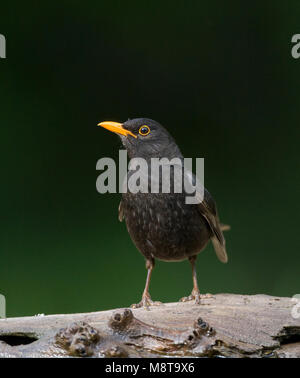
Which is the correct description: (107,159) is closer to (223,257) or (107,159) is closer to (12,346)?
(223,257)

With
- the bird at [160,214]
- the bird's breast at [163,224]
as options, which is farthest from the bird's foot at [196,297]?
the bird's breast at [163,224]

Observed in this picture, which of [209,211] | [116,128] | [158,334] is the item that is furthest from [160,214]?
[158,334]

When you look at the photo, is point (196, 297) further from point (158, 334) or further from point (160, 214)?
point (158, 334)

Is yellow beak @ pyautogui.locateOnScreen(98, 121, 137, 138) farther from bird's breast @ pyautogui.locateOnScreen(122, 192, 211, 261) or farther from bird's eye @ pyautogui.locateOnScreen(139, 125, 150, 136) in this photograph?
bird's breast @ pyautogui.locateOnScreen(122, 192, 211, 261)

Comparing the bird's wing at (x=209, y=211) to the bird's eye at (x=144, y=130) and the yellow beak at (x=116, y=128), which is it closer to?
the bird's eye at (x=144, y=130)
